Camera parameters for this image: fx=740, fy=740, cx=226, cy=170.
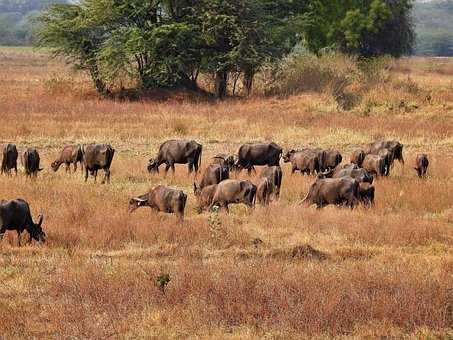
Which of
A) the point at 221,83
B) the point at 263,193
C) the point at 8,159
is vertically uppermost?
the point at 263,193

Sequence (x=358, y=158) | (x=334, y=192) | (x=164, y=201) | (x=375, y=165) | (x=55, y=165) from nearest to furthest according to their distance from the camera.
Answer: (x=164, y=201) < (x=334, y=192) < (x=375, y=165) < (x=358, y=158) < (x=55, y=165)

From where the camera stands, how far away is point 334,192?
15.3 meters

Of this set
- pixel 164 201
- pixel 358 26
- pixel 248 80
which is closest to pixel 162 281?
pixel 164 201

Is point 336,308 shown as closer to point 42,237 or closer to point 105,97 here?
point 42,237

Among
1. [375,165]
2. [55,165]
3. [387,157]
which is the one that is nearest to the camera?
[375,165]

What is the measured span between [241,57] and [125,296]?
32.6 metres

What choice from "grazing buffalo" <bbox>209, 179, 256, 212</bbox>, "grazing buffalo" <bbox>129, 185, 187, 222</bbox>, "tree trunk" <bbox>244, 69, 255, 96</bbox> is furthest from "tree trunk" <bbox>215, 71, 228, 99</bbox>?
"grazing buffalo" <bbox>129, 185, 187, 222</bbox>

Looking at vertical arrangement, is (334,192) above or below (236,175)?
above

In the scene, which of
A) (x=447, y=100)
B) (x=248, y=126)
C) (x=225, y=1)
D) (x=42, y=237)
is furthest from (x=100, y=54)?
(x=42, y=237)

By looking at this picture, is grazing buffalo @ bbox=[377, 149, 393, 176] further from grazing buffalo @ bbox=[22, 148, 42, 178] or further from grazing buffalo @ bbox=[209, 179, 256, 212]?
grazing buffalo @ bbox=[22, 148, 42, 178]

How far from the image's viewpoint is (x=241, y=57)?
4094 cm

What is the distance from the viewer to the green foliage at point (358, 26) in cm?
5469

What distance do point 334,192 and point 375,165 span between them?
15.6 ft

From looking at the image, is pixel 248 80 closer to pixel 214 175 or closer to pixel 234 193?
pixel 214 175
